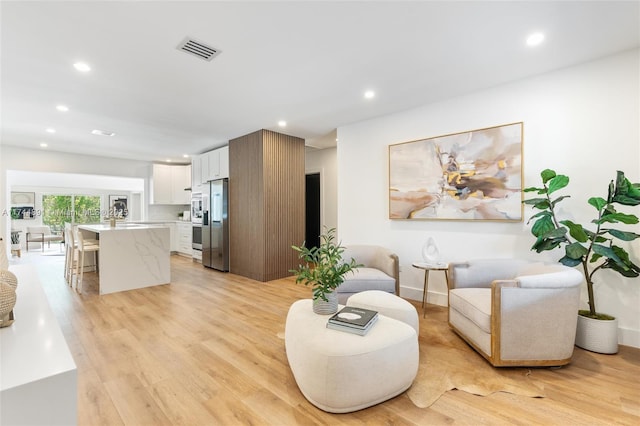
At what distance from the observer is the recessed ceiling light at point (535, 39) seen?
240cm

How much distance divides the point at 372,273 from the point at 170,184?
6842 mm

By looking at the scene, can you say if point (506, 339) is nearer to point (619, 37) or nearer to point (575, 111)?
point (575, 111)

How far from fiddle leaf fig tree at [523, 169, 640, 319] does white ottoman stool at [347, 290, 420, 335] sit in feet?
4.48

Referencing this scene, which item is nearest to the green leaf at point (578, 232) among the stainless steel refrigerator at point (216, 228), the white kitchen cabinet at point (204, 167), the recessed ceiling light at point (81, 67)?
the recessed ceiling light at point (81, 67)

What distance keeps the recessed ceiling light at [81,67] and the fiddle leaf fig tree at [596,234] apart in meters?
4.33

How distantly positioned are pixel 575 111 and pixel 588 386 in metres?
2.42

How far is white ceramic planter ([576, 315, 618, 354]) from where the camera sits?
8.24 feet

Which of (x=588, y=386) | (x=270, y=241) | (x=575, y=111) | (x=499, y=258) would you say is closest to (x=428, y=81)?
(x=575, y=111)

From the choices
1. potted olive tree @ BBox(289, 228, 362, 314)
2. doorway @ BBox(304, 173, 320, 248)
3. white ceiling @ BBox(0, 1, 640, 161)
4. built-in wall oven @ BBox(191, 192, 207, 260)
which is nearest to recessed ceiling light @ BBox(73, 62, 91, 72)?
white ceiling @ BBox(0, 1, 640, 161)

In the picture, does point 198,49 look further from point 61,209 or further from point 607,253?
point 61,209

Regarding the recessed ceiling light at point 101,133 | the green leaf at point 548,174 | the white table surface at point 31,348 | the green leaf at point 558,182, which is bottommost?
the white table surface at point 31,348

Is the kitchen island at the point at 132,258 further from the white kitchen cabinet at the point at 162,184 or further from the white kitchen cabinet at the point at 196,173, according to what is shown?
the white kitchen cabinet at the point at 162,184

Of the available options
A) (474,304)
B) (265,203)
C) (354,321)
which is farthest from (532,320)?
(265,203)

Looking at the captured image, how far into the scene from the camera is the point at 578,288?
2.25 meters
